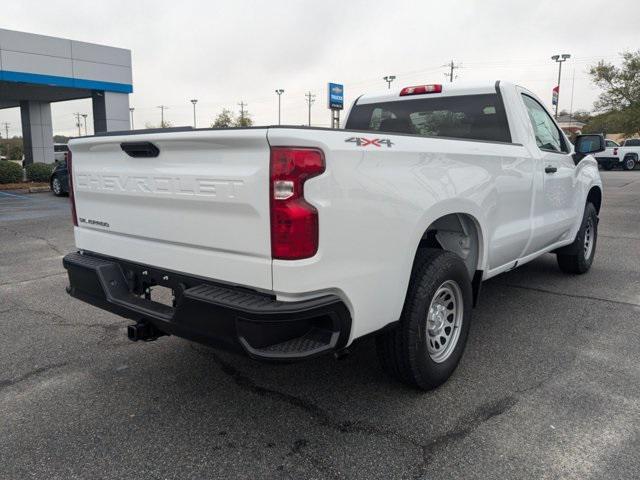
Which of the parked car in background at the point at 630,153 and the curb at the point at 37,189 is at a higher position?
the parked car in background at the point at 630,153

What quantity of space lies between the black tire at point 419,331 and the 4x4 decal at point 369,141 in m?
0.77

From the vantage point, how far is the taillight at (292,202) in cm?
228

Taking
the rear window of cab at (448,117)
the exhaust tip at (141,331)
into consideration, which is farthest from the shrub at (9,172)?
the exhaust tip at (141,331)

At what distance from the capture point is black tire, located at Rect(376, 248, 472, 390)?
116 inches

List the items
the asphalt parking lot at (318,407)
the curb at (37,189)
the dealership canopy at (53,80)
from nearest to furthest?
the asphalt parking lot at (318,407)
the dealership canopy at (53,80)
the curb at (37,189)

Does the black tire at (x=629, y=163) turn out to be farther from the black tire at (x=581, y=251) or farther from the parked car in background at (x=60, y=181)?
the parked car in background at (x=60, y=181)

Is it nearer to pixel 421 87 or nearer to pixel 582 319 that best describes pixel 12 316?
pixel 421 87

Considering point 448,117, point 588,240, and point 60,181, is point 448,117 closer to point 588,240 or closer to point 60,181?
point 588,240

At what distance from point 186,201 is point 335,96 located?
22.8 meters

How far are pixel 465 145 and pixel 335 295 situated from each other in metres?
1.47

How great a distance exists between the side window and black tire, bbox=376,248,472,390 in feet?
6.52

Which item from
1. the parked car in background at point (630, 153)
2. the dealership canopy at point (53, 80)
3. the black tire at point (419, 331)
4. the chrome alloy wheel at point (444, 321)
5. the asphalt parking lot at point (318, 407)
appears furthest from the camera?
the parked car in background at point (630, 153)

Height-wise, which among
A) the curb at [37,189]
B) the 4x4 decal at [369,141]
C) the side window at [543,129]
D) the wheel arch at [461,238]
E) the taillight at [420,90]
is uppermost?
the taillight at [420,90]

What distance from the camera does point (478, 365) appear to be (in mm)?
3699
